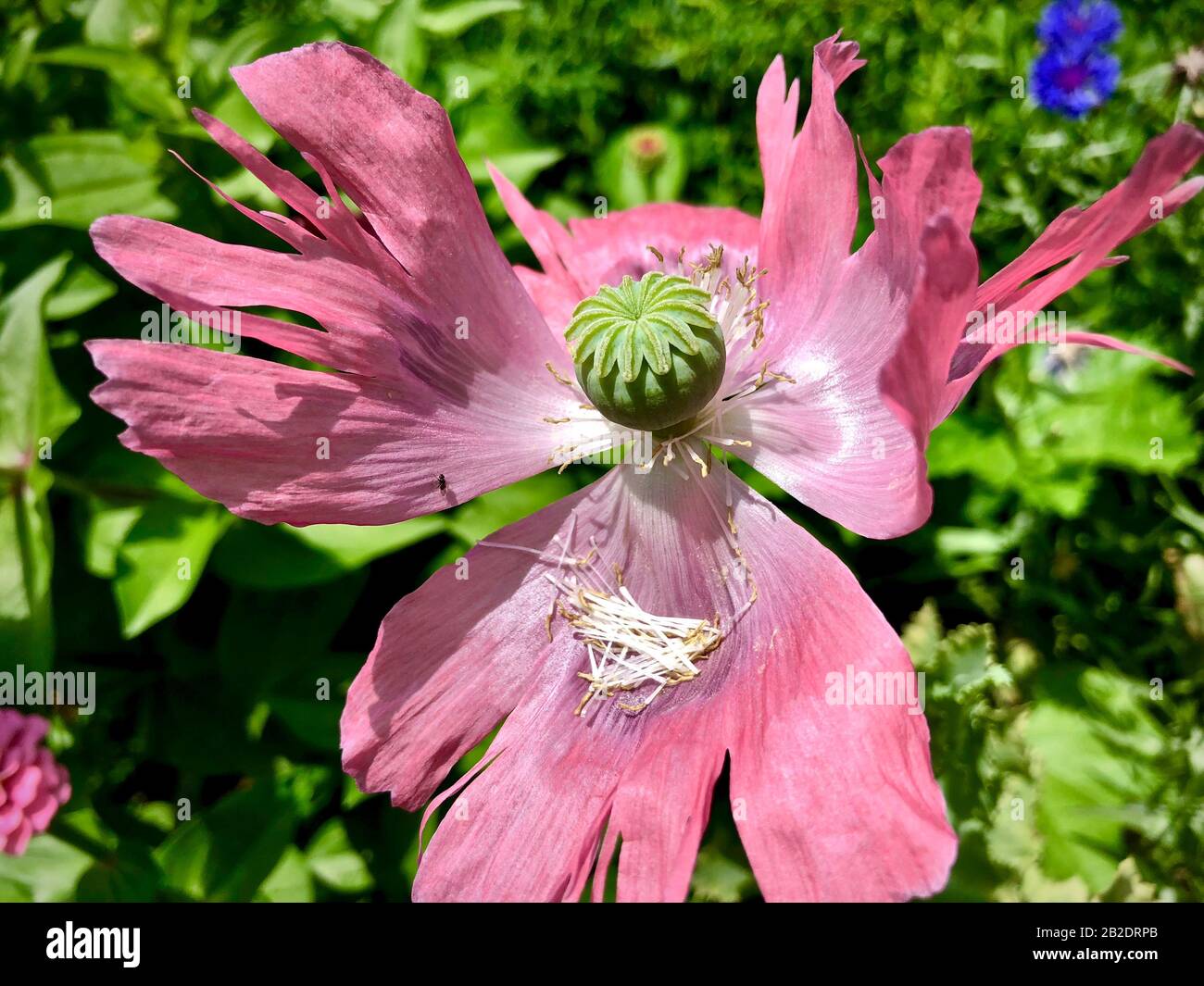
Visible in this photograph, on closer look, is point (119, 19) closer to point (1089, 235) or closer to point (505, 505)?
point (505, 505)

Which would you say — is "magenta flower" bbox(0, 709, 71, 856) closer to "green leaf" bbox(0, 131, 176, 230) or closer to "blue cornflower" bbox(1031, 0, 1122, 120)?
"green leaf" bbox(0, 131, 176, 230)

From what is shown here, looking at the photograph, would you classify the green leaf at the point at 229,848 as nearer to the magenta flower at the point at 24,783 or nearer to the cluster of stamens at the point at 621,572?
the magenta flower at the point at 24,783

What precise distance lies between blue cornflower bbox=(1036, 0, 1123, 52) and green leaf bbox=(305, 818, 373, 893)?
3251mm

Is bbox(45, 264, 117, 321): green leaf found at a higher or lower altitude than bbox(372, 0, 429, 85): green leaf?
→ lower

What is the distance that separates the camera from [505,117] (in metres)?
3.54

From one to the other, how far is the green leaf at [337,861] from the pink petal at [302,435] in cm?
143

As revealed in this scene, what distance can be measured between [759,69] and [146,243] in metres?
3.05

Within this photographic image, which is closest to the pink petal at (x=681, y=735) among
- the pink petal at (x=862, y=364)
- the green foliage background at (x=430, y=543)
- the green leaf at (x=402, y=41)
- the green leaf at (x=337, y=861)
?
the pink petal at (x=862, y=364)

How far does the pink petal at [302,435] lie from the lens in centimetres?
177

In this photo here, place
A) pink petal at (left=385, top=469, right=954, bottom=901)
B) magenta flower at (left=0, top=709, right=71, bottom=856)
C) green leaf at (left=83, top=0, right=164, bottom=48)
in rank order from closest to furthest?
pink petal at (left=385, top=469, right=954, bottom=901), magenta flower at (left=0, top=709, right=71, bottom=856), green leaf at (left=83, top=0, right=164, bottom=48)

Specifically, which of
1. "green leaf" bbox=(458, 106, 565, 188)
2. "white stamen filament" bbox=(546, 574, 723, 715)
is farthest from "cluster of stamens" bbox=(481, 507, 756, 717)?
"green leaf" bbox=(458, 106, 565, 188)

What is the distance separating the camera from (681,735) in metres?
1.87

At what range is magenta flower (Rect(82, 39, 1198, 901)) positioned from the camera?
1.71 m

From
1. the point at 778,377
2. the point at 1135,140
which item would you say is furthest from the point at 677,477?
the point at 1135,140
